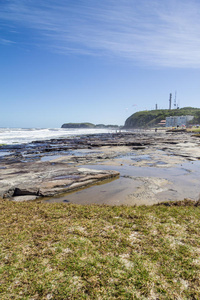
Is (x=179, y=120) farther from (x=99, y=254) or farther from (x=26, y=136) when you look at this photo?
(x=99, y=254)

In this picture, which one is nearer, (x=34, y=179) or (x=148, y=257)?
(x=148, y=257)

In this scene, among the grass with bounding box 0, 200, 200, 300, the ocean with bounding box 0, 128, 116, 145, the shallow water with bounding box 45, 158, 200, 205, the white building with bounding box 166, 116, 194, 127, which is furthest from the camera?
the white building with bounding box 166, 116, 194, 127

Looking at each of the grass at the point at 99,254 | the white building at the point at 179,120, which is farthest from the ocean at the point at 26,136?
the white building at the point at 179,120

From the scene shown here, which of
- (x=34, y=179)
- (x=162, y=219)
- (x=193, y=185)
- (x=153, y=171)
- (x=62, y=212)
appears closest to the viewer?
(x=162, y=219)

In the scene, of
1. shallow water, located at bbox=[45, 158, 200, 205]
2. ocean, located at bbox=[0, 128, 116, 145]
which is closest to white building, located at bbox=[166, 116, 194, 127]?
ocean, located at bbox=[0, 128, 116, 145]

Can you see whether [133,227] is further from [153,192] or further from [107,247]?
[153,192]

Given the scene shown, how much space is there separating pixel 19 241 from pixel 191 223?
5.58 metres

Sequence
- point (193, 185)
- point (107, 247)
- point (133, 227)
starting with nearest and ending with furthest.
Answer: point (107, 247), point (133, 227), point (193, 185)

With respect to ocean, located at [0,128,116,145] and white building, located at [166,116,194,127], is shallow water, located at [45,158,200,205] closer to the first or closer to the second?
ocean, located at [0,128,116,145]

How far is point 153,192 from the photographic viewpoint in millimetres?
10680

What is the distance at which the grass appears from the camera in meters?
3.62

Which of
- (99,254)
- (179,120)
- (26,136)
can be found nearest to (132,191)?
(99,254)

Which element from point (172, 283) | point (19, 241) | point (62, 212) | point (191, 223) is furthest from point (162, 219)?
point (19, 241)

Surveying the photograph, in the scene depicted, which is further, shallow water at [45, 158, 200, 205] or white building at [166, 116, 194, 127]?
white building at [166, 116, 194, 127]
